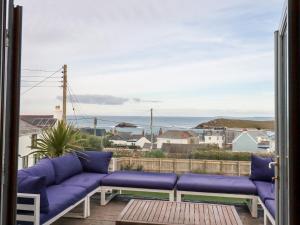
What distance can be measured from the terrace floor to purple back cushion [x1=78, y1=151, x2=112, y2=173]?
49cm

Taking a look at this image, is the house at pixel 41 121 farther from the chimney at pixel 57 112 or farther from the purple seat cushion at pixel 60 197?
the purple seat cushion at pixel 60 197

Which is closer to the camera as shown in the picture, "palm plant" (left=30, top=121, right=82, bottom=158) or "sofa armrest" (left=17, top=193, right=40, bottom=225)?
"sofa armrest" (left=17, top=193, right=40, bottom=225)

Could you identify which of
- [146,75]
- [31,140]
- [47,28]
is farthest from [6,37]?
[146,75]

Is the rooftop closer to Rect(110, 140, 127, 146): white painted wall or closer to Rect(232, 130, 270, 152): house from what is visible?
Rect(110, 140, 127, 146): white painted wall

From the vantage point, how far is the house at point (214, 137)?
575 cm

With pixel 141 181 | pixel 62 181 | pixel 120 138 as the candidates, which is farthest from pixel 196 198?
pixel 62 181

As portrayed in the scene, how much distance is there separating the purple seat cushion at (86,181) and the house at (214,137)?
84.2 inches

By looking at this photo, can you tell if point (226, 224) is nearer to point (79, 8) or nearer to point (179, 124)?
point (179, 124)

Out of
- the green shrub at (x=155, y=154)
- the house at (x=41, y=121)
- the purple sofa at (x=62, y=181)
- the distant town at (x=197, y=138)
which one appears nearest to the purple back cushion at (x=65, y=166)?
the purple sofa at (x=62, y=181)

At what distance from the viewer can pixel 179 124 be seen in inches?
249

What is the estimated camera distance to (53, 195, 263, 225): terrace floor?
391 centimetres

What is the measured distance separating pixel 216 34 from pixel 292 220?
4.84 m

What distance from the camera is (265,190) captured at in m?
3.97

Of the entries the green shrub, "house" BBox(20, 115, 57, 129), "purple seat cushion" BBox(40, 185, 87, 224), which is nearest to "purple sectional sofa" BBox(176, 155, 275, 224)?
the green shrub
